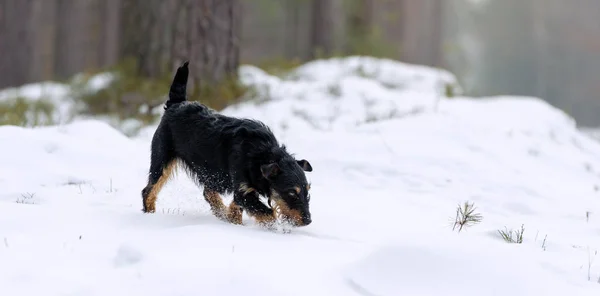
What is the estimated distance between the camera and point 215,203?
490 centimetres

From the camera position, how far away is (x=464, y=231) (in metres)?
4.72

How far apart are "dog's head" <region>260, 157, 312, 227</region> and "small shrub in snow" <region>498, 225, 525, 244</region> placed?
4.27 ft

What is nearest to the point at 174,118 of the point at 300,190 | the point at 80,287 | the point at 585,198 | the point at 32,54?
the point at 300,190

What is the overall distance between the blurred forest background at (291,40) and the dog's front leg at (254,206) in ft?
18.2

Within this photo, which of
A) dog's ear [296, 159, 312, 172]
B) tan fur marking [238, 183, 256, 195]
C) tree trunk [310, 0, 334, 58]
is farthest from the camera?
tree trunk [310, 0, 334, 58]

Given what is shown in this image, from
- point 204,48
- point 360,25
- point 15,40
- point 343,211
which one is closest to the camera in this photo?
point 343,211

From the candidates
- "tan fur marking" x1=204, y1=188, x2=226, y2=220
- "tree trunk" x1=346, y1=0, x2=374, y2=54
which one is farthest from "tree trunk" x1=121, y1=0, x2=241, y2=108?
"tree trunk" x1=346, y1=0, x2=374, y2=54

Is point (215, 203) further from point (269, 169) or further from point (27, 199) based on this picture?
point (27, 199)

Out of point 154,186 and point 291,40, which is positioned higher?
point 291,40

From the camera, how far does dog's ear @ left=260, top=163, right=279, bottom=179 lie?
4387 millimetres

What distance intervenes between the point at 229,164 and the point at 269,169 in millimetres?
422

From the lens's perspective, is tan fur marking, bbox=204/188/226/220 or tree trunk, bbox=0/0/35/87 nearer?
tan fur marking, bbox=204/188/226/220

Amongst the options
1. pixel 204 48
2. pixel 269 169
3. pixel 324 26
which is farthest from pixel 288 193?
pixel 324 26

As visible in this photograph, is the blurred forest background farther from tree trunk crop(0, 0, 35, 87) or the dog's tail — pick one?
the dog's tail
